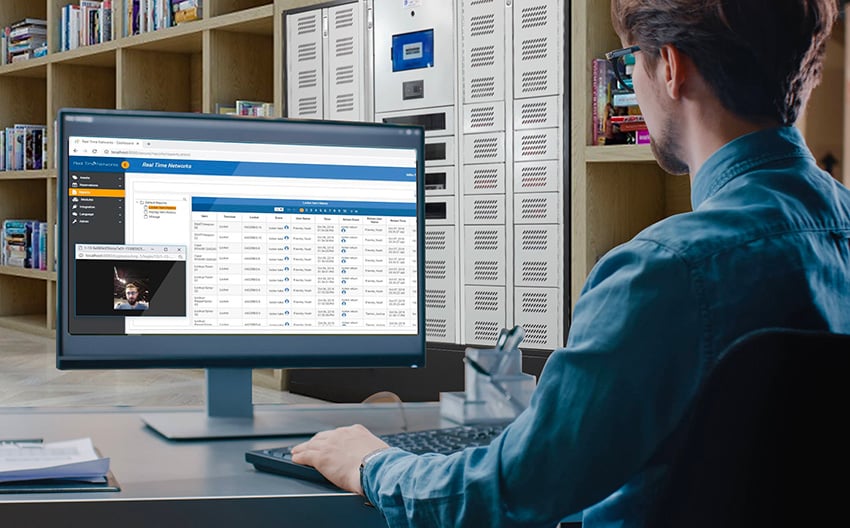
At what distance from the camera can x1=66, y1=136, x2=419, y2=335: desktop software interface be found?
4.78ft

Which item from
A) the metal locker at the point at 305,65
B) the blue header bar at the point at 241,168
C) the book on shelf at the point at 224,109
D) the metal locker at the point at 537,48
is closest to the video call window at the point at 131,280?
the blue header bar at the point at 241,168

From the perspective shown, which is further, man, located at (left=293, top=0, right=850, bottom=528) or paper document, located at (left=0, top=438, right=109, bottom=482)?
paper document, located at (left=0, top=438, right=109, bottom=482)

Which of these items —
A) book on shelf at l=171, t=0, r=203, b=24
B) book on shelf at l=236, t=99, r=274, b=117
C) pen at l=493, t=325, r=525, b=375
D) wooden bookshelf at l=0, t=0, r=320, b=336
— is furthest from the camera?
book on shelf at l=171, t=0, r=203, b=24

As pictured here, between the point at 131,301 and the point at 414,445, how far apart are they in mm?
439

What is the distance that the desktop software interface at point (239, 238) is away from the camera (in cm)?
146

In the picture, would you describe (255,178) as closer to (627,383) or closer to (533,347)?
(627,383)

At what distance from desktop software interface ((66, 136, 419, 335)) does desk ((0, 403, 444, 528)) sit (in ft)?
0.60

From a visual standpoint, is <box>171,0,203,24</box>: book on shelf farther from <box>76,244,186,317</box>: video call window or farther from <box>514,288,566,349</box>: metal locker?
<box>76,244,186,317</box>: video call window

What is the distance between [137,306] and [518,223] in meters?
3.05

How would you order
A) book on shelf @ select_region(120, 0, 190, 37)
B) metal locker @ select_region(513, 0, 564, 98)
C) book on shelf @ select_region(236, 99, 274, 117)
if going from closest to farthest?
metal locker @ select_region(513, 0, 564, 98) < book on shelf @ select_region(236, 99, 274, 117) < book on shelf @ select_region(120, 0, 190, 37)

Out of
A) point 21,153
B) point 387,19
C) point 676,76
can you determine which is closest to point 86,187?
point 676,76

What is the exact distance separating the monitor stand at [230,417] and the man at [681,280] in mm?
504

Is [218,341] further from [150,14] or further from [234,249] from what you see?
[150,14]

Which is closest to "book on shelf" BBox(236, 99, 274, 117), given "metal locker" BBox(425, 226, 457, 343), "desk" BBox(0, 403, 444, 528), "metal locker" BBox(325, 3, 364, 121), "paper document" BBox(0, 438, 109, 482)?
"metal locker" BBox(325, 3, 364, 121)
